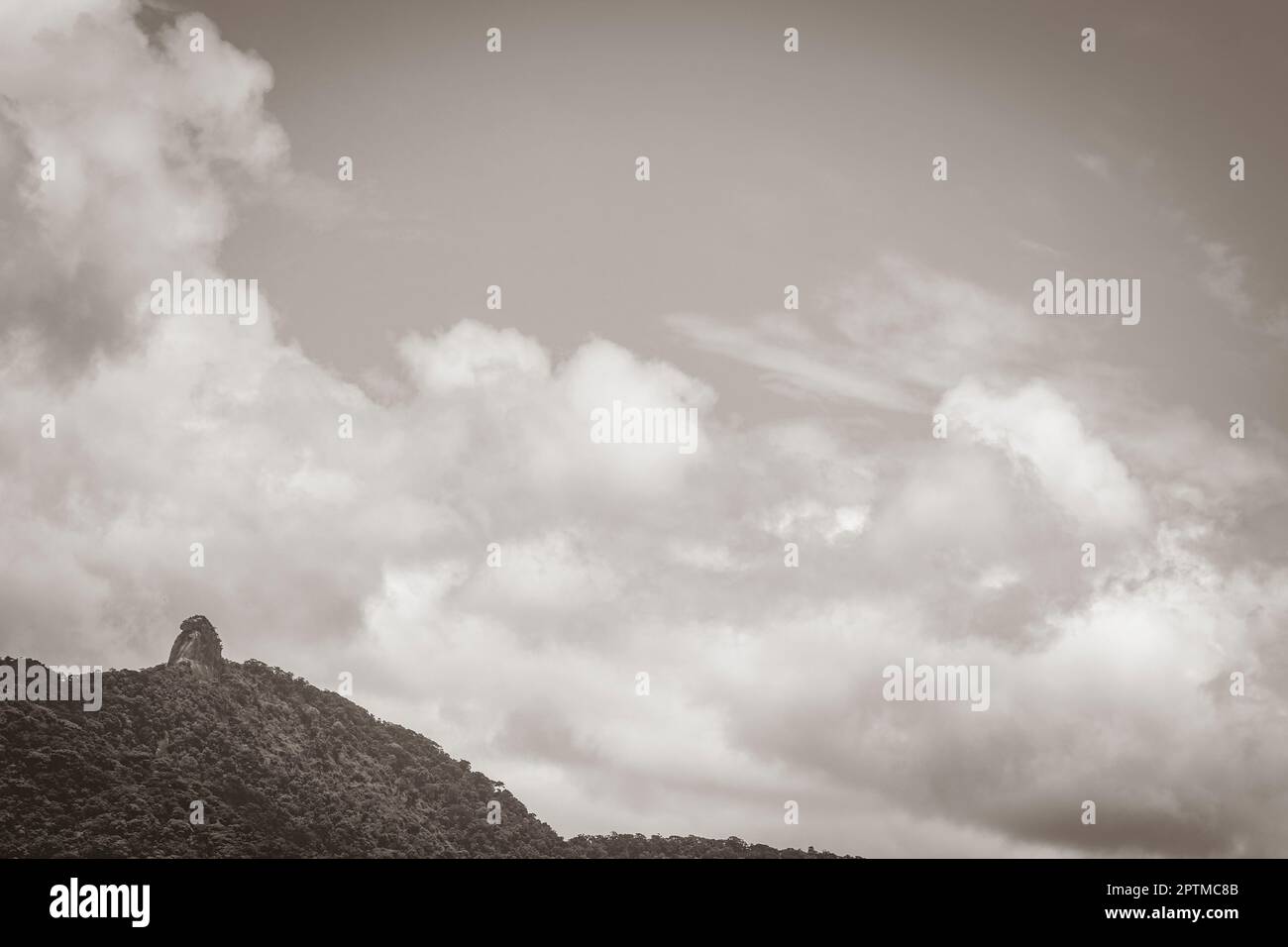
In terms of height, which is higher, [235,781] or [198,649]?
[198,649]

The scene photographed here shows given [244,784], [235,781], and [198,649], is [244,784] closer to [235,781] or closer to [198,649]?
[235,781]

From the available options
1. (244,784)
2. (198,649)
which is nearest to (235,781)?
(244,784)

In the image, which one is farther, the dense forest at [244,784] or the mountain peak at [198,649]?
the mountain peak at [198,649]

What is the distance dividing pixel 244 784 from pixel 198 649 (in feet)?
116

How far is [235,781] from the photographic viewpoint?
132750 mm

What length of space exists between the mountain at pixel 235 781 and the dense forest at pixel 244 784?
0.72 feet

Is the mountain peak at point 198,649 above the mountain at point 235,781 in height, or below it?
above

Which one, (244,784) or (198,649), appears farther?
(198,649)

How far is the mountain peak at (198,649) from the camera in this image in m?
157

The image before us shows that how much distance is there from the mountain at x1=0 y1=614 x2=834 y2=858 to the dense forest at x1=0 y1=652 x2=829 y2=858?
221mm

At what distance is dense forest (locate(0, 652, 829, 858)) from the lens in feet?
376
